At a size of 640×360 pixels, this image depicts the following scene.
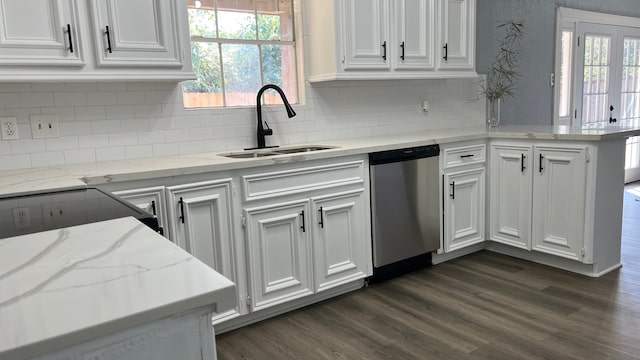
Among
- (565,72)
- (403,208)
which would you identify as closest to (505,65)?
(565,72)

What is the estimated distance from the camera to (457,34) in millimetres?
3543

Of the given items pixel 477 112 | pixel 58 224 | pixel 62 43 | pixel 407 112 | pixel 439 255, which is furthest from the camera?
pixel 477 112

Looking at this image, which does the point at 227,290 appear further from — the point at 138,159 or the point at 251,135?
the point at 251,135

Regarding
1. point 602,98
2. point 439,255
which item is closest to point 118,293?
point 439,255

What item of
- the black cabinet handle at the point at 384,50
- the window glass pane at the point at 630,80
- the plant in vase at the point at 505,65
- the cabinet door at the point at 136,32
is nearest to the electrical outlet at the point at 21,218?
the cabinet door at the point at 136,32

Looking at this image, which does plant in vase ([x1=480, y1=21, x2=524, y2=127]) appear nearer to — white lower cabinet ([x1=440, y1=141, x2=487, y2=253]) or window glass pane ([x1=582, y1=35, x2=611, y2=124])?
white lower cabinet ([x1=440, y1=141, x2=487, y2=253])

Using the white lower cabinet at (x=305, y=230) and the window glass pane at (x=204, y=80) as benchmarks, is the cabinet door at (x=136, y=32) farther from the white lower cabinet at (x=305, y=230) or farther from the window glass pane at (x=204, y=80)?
the white lower cabinet at (x=305, y=230)

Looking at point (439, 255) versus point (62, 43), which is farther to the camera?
point (439, 255)

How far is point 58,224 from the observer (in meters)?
1.25

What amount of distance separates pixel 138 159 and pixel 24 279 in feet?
6.21

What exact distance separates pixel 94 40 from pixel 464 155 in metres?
2.40

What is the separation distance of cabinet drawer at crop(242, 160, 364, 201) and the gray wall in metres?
2.14

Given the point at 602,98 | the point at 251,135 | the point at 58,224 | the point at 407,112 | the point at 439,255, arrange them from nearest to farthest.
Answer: the point at 58,224 < the point at 251,135 < the point at 439,255 < the point at 407,112 < the point at 602,98

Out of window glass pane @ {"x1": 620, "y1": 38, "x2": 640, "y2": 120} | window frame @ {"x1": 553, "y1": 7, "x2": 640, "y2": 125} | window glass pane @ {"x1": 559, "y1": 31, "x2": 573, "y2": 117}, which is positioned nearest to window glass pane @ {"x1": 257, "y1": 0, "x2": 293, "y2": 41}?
window frame @ {"x1": 553, "y1": 7, "x2": 640, "y2": 125}
